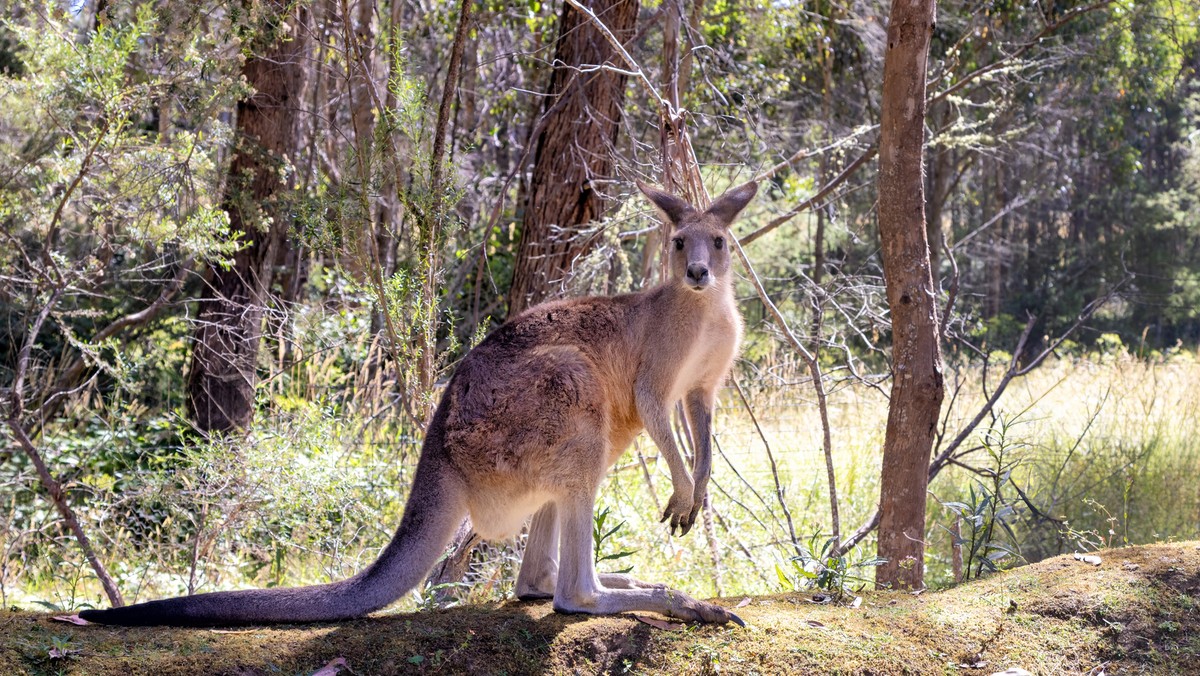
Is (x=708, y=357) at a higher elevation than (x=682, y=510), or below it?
higher

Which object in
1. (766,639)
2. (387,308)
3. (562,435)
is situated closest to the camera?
(766,639)

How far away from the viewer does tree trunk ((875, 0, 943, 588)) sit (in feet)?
17.3

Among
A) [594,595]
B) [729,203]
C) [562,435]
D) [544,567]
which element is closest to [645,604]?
[594,595]

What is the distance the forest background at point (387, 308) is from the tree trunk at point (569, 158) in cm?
3

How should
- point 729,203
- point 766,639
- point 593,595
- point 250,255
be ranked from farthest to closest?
point 250,255 < point 729,203 < point 593,595 < point 766,639

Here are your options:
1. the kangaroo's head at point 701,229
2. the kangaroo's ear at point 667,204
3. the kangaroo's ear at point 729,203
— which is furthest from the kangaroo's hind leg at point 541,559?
the kangaroo's ear at point 729,203

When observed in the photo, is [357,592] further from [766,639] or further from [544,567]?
[766,639]

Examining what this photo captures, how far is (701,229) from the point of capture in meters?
5.24

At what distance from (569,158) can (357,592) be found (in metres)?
5.32

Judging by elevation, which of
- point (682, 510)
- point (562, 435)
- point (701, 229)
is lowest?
point (682, 510)

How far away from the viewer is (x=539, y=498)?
4.41 metres

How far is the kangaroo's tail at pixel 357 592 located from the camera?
3676 mm

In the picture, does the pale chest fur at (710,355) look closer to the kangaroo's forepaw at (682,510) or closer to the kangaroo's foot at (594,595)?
the kangaroo's forepaw at (682,510)

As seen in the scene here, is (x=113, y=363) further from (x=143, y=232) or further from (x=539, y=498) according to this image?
(x=539, y=498)
